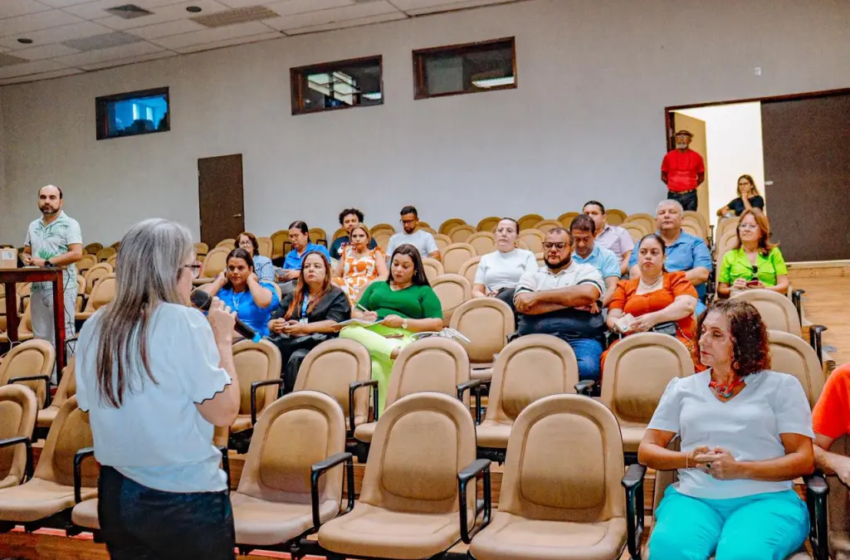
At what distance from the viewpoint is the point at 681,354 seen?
304 centimetres

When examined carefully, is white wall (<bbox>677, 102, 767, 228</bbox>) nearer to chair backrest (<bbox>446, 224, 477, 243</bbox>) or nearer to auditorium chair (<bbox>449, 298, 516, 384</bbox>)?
chair backrest (<bbox>446, 224, 477, 243</bbox>)

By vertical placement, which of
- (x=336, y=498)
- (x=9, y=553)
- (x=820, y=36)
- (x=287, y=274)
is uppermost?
(x=820, y=36)

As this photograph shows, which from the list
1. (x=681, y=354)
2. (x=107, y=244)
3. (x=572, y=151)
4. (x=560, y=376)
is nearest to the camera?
(x=681, y=354)

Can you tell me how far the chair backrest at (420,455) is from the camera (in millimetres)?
2658

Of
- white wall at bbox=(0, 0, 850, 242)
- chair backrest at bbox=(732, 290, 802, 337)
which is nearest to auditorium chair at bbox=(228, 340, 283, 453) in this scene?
chair backrest at bbox=(732, 290, 802, 337)

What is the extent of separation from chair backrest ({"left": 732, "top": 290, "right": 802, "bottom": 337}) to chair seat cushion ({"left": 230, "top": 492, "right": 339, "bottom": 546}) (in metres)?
2.23

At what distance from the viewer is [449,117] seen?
27.7 feet

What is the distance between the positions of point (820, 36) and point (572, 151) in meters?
2.52

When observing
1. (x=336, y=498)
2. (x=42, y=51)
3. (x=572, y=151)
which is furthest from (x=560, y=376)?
(x=42, y=51)

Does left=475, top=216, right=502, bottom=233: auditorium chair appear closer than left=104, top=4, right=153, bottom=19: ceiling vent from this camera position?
No

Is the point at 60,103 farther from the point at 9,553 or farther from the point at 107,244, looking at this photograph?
the point at 9,553

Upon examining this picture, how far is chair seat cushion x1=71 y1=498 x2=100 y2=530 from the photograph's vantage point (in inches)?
109

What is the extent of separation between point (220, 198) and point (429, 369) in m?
6.63

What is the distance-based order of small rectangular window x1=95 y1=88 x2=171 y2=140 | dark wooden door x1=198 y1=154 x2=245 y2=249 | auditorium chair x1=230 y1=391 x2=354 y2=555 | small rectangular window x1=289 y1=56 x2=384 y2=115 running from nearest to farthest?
1. auditorium chair x1=230 y1=391 x2=354 y2=555
2. small rectangular window x1=289 y1=56 x2=384 y2=115
3. dark wooden door x1=198 y1=154 x2=245 y2=249
4. small rectangular window x1=95 y1=88 x2=171 y2=140
